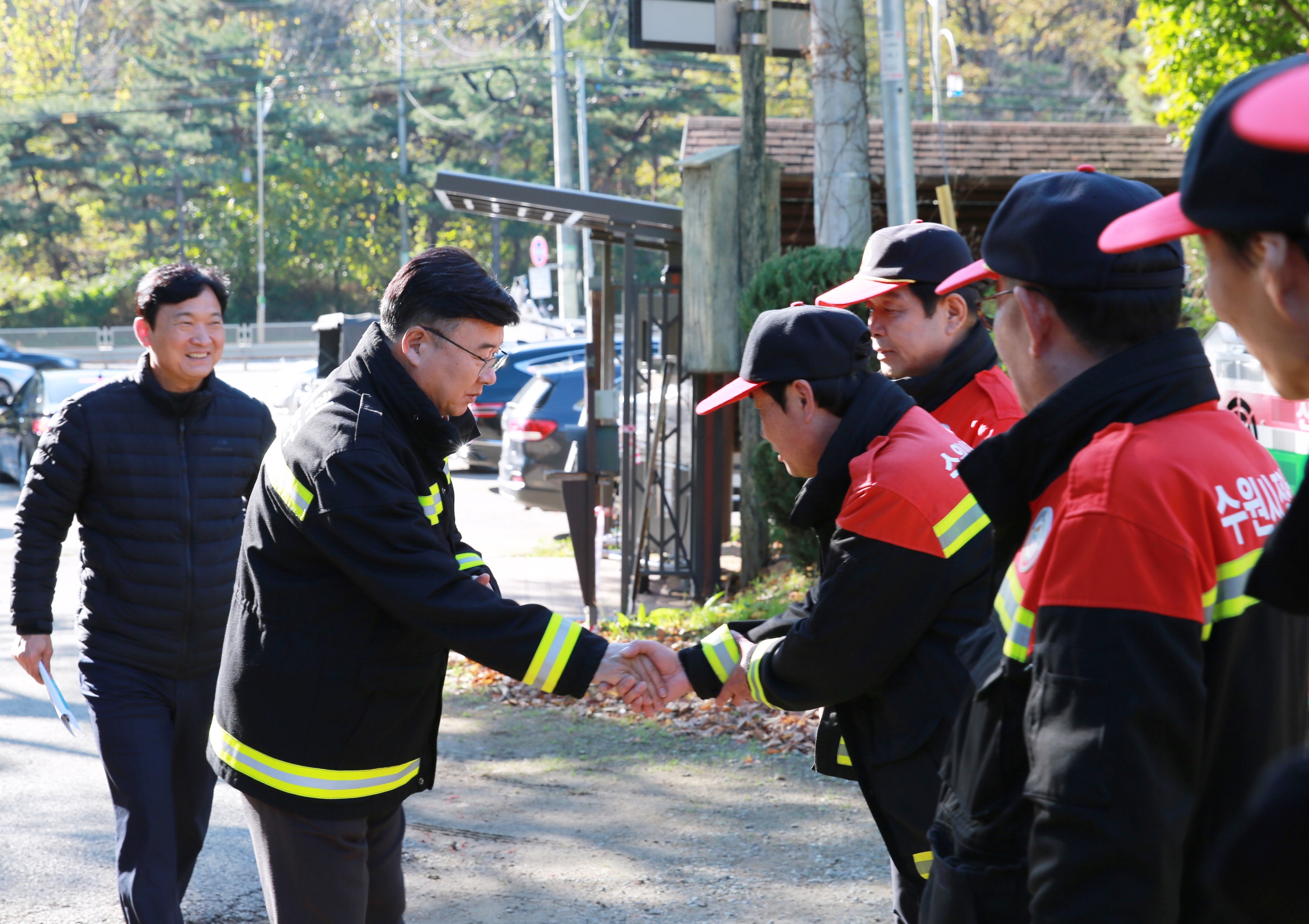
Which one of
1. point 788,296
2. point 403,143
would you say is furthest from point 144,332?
point 403,143

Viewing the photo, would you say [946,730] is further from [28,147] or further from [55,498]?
[28,147]

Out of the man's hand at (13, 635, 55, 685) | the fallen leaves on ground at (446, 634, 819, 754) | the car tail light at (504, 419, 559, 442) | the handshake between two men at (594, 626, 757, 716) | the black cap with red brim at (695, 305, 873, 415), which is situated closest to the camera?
the black cap with red brim at (695, 305, 873, 415)

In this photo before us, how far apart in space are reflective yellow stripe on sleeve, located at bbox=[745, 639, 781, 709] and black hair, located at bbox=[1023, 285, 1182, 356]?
54.0 inches

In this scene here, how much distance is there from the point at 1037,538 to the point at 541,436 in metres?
12.1

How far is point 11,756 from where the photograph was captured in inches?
256

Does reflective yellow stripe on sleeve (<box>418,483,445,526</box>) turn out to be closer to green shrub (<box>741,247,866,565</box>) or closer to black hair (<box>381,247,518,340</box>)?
black hair (<box>381,247,518,340</box>)

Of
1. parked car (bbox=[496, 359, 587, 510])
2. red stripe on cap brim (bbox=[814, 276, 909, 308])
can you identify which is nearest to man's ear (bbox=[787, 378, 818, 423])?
red stripe on cap brim (bbox=[814, 276, 909, 308])

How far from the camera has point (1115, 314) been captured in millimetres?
1845

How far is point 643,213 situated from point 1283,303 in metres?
7.88

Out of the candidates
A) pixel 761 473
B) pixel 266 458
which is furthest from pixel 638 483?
pixel 266 458

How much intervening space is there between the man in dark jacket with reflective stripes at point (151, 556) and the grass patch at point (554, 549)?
776 centimetres

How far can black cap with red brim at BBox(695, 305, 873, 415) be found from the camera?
3020mm

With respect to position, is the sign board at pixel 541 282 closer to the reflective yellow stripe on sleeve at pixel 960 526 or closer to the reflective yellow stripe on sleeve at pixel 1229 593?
the reflective yellow stripe on sleeve at pixel 960 526

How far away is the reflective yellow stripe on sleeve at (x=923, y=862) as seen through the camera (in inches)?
113
